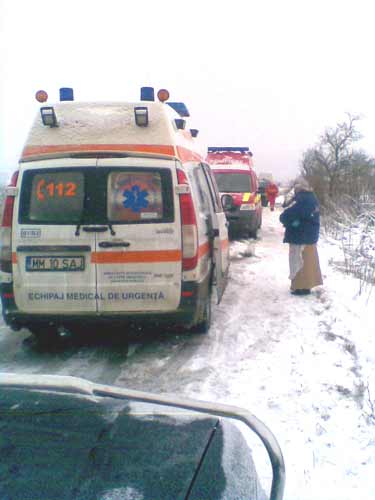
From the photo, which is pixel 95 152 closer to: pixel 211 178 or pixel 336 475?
pixel 211 178

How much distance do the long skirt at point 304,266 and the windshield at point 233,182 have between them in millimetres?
8147

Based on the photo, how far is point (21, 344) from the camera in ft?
20.3

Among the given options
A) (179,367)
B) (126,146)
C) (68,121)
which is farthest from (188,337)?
(68,121)

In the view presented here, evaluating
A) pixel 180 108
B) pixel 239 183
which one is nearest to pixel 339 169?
pixel 239 183

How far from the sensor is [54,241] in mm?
5289

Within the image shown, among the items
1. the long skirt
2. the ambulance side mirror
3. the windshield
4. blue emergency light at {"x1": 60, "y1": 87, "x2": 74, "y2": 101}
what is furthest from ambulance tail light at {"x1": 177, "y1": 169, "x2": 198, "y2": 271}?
the windshield

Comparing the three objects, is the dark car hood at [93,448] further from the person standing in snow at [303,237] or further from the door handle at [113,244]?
the person standing in snow at [303,237]

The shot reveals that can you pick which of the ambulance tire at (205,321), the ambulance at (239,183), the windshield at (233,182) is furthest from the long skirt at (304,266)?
the windshield at (233,182)

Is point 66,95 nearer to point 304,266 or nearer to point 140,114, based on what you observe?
point 140,114

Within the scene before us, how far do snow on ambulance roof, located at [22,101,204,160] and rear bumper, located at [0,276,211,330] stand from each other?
4.54ft

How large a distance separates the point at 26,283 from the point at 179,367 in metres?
1.69

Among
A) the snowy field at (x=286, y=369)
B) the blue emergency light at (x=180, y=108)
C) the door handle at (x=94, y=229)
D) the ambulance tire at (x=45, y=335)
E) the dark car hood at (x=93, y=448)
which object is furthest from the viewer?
the blue emergency light at (x=180, y=108)

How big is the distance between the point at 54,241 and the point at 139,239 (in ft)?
2.67

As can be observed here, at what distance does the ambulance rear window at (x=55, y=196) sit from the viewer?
5.36 metres
